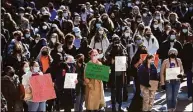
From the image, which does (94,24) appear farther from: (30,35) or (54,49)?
(54,49)

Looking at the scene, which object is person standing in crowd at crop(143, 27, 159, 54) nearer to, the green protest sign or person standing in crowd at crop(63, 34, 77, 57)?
person standing in crowd at crop(63, 34, 77, 57)

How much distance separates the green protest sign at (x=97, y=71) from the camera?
1170 cm

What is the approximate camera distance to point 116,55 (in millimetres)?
12570

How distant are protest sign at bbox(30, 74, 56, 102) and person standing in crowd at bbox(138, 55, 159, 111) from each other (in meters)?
2.10

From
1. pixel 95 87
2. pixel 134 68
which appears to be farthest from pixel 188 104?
pixel 95 87

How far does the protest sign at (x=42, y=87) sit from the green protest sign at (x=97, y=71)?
93 centimetres

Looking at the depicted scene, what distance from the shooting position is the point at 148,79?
1203 cm

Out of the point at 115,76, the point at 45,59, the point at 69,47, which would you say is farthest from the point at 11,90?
the point at 115,76

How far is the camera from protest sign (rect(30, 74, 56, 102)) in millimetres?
11008

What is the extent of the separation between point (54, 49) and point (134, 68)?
1978 millimetres

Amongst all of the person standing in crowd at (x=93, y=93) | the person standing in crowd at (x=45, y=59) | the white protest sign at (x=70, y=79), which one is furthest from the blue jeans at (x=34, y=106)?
the person standing in crowd at (x=45, y=59)

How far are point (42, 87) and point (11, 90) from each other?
0.71 meters

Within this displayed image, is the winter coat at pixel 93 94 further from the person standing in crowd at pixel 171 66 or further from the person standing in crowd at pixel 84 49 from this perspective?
the person standing in crowd at pixel 84 49

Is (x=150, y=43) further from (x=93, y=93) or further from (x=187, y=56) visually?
(x=93, y=93)
